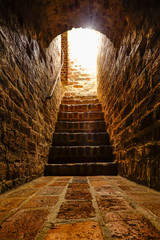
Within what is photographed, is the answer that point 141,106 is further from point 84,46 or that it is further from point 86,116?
point 84,46

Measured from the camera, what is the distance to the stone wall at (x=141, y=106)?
1.23 meters

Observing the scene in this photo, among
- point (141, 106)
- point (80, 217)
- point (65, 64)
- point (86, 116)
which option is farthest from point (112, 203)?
point (65, 64)

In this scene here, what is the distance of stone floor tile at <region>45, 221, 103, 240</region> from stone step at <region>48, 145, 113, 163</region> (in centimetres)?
195

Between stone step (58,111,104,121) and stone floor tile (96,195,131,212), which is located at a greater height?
stone step (58,111,104,121)

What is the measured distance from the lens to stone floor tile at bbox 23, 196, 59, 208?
36.8 inches

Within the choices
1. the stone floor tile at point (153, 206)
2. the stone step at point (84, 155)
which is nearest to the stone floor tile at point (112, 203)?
the stone floor tile at point (153, 206)

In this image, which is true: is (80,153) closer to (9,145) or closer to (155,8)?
(9,145)

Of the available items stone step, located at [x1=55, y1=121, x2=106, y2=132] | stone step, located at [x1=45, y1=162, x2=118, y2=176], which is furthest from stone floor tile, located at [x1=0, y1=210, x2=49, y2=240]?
stone step, located at [x1=55, y1=121, x2=106, y2=132]

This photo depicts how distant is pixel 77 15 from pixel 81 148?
259 centimetres

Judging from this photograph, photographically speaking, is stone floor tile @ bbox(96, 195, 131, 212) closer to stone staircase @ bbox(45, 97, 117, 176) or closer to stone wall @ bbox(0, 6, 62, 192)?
stone wall @ bbox(0, 6, 62, 192)

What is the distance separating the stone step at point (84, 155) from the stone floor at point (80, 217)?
1.51m

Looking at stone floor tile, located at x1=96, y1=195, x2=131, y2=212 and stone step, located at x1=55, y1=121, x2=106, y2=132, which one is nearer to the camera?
stone floor tile, located at x1=96, y1=195, x2=131, y2=212

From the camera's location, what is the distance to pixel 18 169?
1.54m

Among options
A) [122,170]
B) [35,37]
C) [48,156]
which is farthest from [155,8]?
[48,156]
